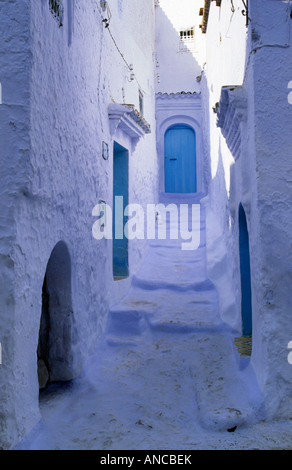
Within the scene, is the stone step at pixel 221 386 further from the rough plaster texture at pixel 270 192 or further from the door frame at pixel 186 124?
the door frame at pixel 186 124

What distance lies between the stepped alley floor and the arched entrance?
180mm

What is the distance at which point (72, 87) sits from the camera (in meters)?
4.00

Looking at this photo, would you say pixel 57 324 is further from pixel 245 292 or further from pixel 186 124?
pixel 186 124

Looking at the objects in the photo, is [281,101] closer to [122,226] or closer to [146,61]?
[122,226]

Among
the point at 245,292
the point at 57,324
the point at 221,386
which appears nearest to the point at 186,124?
the point at 245,292

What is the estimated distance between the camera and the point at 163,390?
387 centimetres

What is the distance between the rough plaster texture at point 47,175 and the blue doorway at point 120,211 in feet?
2.53

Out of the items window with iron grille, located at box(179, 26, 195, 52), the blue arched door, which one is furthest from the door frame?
window with iron grille, located at box(179, 26, 195, 52)

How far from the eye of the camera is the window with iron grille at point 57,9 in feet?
11.2

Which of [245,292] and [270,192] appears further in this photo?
[245,292]

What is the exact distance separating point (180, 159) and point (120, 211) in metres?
5.65

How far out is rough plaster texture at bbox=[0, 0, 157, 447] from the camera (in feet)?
8.80
